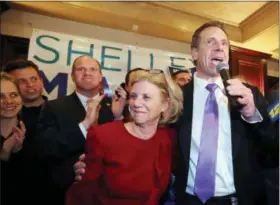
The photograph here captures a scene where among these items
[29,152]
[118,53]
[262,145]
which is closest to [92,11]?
[118,53]

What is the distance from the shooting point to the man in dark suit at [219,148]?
90cm

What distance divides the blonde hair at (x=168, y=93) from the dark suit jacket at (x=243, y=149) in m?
0.07

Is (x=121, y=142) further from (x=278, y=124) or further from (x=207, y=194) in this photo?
(x=278, y=124)

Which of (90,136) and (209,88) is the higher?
(209,88)

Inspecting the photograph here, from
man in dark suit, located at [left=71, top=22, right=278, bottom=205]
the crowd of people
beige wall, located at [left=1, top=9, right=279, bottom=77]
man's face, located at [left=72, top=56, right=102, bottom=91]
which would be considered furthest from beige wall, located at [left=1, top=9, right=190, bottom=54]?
man in dark suit, located at [left=71, top=22, right=278, bottom=205]

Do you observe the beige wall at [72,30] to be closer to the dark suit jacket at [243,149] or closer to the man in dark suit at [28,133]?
the man in dark suit at [28,133]

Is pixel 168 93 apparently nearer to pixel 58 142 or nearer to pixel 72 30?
pixel 58 142

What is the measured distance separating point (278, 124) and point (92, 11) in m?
1.99

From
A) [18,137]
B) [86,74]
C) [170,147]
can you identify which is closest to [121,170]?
[170,147]

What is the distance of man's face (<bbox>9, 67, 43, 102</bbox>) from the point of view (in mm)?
1484

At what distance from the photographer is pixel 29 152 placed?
49.7 inches

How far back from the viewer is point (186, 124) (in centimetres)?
99

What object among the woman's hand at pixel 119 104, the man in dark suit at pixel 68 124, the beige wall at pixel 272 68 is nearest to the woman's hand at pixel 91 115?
the man in dark suit at pixel 68 124

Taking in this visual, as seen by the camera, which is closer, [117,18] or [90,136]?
[90,136]
